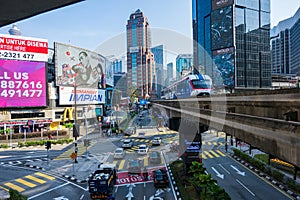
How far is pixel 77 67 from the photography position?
55.0 metres

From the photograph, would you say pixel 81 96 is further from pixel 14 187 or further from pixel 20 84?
pixel 14 187

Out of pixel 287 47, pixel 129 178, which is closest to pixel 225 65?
pixel 287 47

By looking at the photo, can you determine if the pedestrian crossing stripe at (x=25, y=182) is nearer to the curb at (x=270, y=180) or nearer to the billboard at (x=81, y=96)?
the curb at (x=270, y=180)

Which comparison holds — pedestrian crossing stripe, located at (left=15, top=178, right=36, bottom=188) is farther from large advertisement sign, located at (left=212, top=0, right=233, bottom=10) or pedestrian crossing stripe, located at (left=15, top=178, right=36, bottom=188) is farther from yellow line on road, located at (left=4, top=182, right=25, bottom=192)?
large advertisement sign, located at (left=212, top=0, right=233, bottom=10)

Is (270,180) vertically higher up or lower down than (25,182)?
higher up

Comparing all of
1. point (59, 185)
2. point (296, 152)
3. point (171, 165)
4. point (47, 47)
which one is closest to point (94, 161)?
point (59, 185)

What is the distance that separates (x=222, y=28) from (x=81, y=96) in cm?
6246

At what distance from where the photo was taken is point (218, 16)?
294ft

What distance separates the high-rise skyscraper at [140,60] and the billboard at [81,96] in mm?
57929

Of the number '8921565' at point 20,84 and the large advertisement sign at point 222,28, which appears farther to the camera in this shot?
the large advertisement sign at point 222,28

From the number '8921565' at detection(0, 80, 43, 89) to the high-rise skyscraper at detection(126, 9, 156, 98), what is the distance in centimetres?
7792

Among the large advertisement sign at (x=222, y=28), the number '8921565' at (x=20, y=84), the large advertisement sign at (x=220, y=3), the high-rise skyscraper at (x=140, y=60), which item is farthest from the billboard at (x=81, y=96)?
the large advertisement sign at (x=220, y=3)

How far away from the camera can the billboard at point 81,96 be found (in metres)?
50.7

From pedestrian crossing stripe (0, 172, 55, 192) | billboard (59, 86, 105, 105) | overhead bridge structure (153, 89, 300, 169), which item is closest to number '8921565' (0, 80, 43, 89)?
billboard (59, 86, 105, 105)
